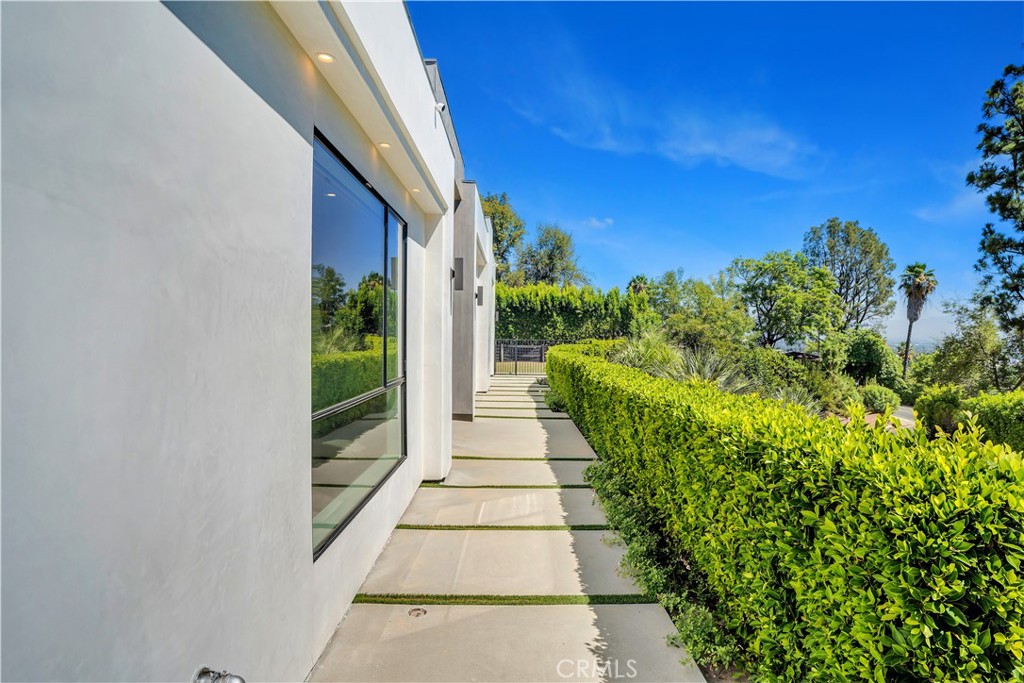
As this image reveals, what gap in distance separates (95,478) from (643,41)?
9468 millimetres

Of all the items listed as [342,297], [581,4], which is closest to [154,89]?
[342,297]

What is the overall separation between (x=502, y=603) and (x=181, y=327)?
8.83ft

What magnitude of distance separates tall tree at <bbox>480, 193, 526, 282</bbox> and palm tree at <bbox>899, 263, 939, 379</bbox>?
2645 centimetres

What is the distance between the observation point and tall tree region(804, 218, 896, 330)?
38.4 meters

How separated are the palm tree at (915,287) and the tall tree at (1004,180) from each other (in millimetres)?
19584

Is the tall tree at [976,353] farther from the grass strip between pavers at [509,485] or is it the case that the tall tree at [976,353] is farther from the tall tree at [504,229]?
the tall tree at [504,229]

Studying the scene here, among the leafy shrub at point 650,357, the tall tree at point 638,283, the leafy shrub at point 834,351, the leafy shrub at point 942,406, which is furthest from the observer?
the tall tree at point 638,283

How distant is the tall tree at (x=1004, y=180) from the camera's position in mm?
11109

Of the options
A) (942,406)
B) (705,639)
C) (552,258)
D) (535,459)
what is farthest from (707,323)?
(705,639)

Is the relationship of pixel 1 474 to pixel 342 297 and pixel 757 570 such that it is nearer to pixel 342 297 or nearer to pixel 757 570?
pixel 342 297

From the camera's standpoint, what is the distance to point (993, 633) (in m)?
1.28

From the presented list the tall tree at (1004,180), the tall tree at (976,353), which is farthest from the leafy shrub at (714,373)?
the tall tree at (976,353)

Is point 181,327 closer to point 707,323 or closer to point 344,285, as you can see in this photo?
point 344,285
